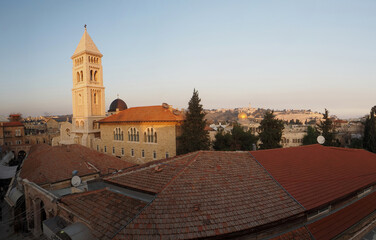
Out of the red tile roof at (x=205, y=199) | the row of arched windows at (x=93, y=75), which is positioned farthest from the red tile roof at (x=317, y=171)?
the row of arched windows at (x=93, y=75)

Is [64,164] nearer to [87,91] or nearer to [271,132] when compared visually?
[87,91]

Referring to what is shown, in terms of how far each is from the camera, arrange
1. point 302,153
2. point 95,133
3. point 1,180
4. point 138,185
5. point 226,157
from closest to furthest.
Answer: point 138,185
point 226,157
point 302,153
point 1,180
point 95,133

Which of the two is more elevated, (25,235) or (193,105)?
(193,105)

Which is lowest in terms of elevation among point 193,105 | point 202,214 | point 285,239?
point 285,239

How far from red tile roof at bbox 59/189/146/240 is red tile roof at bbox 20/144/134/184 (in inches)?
350

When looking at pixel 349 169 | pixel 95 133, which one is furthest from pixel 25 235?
pixel 95 133

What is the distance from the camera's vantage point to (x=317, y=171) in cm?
1081

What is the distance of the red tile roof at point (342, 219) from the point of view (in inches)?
318

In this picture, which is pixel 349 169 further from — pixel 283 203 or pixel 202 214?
pixel 202 214

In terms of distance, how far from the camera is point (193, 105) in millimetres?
27344

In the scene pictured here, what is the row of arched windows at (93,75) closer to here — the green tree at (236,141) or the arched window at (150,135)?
the arched window at (150,135)

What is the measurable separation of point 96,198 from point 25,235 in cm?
1059

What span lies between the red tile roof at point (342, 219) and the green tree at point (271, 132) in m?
15.4

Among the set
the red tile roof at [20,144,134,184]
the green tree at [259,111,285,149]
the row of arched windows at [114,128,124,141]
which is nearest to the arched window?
the row of arched windows at [114,128,124,141]
